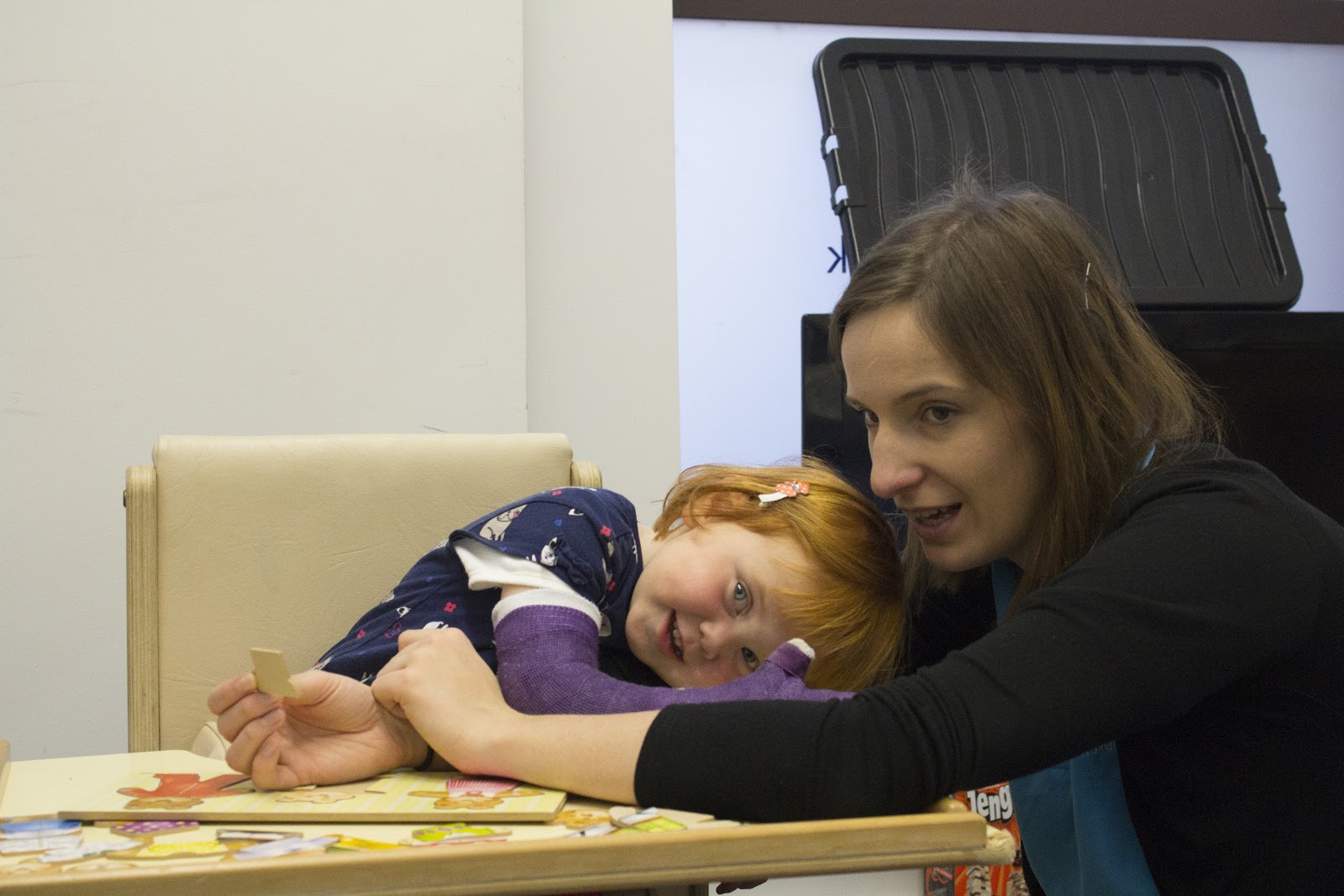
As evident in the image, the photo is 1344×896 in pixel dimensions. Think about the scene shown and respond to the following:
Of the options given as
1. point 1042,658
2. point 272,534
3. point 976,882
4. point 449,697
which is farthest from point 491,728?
point 976,882

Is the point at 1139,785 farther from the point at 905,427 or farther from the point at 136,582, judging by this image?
the point at 136,582

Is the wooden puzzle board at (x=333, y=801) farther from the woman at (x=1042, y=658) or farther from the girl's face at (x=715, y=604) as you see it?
the girl's face at (x=715, y=604)

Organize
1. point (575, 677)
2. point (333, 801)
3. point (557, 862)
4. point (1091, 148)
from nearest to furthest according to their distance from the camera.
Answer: point (557, 862) → point (333, 801) → point (575, 677) → point (1091, 148)

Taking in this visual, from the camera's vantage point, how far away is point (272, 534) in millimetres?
1173

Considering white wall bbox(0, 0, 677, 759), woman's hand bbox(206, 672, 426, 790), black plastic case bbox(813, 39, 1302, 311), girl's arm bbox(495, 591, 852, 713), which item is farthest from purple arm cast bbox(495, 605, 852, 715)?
white wall bbox(0, 0, 677, 759)

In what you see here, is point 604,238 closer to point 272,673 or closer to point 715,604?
point 715,604

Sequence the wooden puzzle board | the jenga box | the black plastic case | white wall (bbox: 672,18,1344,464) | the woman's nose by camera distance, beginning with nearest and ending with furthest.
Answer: the wooden puzzle board < the woman's nose < the black plastic case < the jenga box < white wall (bbox: 672,18,1344,464)

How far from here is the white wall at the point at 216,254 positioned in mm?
1724

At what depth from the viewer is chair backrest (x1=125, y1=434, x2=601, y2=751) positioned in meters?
1.12

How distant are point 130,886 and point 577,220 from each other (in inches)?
63.5

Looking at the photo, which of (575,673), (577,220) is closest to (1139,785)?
(575,673)

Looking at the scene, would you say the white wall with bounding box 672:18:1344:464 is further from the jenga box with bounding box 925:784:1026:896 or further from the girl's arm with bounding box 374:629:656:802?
the girl's arm with bounding box 374:629:656:802

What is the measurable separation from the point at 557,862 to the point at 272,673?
0.26 metres

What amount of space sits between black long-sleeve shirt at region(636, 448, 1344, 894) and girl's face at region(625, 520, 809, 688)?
30cm
